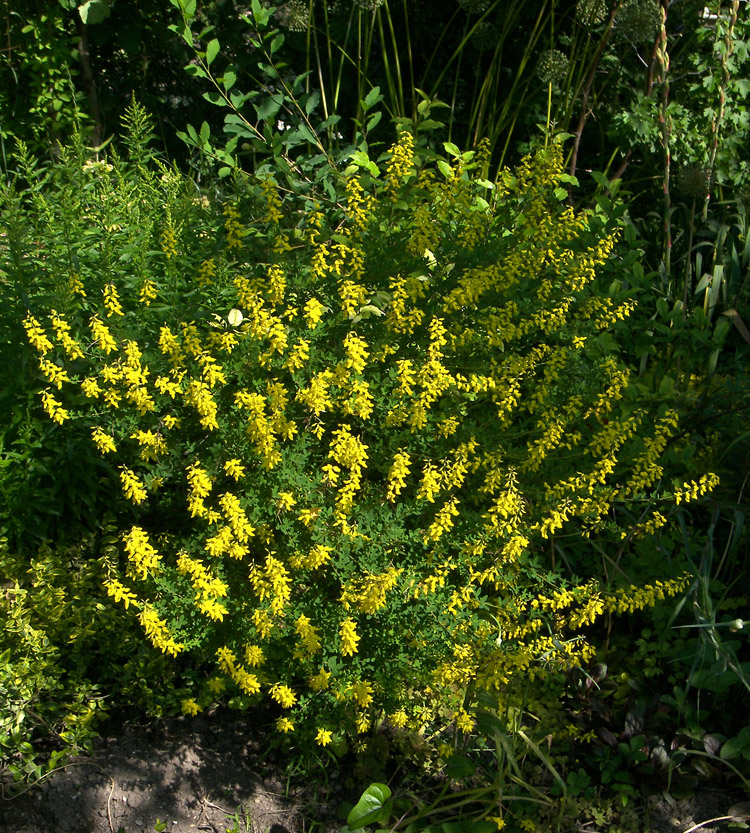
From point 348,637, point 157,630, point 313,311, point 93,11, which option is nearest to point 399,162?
point 313,311

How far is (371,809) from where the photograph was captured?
217 cm

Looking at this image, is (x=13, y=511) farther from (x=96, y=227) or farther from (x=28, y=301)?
(x=96, y=227)

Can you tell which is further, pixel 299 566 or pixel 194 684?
pixel 194 684

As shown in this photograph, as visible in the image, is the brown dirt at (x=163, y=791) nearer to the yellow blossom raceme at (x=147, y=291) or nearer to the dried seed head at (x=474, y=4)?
the yellow blossom raceme at (x=147, y=291)

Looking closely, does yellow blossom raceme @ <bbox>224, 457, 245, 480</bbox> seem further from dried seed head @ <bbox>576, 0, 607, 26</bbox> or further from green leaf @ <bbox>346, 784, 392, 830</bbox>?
dried seed head @ <bbox>576, 0, 607, 26</bbox>

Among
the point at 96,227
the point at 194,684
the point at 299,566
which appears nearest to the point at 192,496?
the point at 299,566

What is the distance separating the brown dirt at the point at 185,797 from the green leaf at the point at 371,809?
1.20 ft

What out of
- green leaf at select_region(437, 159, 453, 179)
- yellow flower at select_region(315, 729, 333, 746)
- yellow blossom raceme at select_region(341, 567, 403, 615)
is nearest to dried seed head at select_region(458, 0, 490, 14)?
green leaf at select_region(437, 159, 453, 179)

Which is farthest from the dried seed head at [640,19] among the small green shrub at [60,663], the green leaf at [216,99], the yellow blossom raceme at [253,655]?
the small green shrub at [60,663]

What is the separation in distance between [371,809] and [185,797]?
0.63 m

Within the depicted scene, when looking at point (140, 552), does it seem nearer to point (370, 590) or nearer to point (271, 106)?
point (370, 590)

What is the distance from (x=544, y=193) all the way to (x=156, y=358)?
1.44 meters

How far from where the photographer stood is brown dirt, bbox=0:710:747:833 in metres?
2.37

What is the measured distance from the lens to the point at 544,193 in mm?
2953
